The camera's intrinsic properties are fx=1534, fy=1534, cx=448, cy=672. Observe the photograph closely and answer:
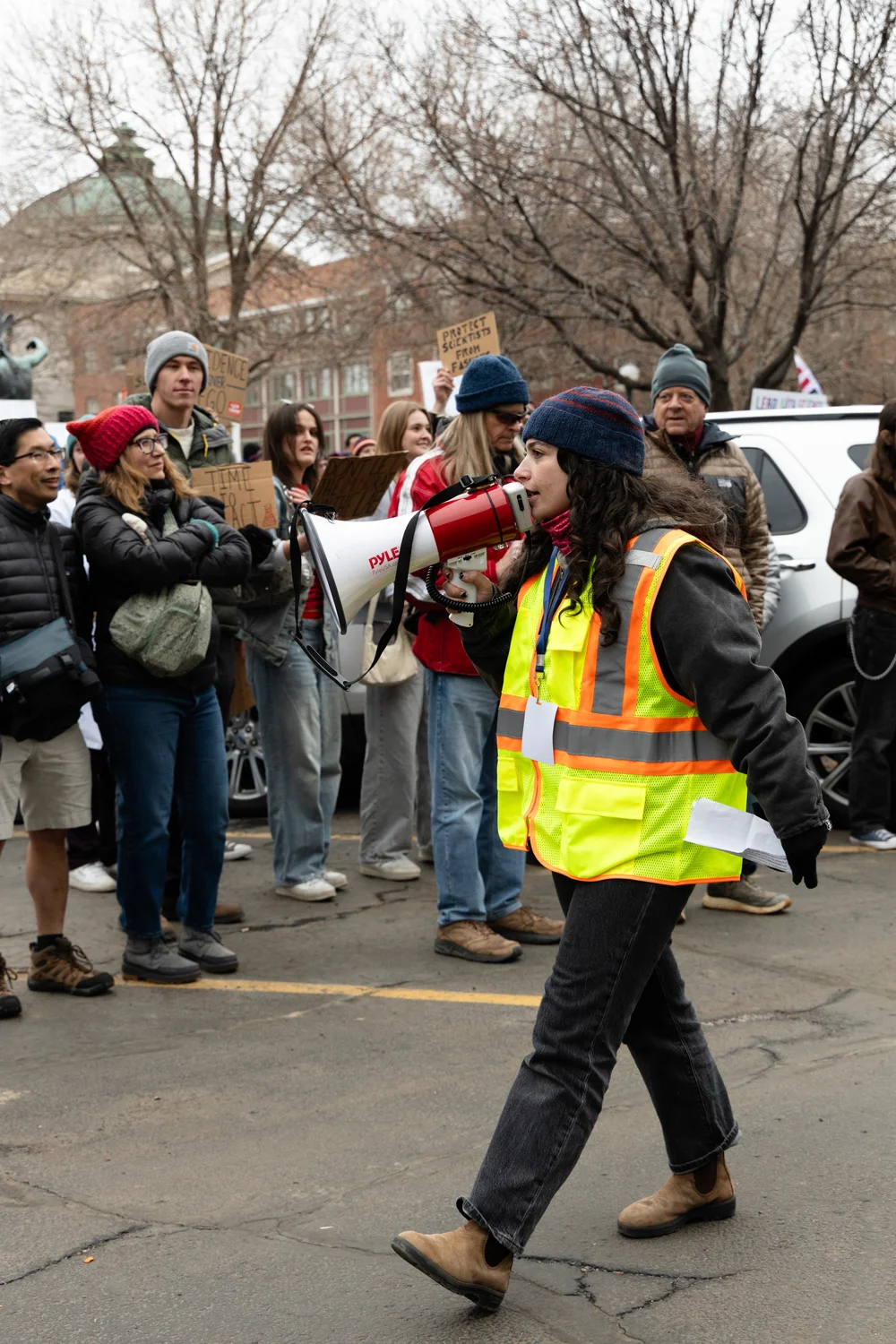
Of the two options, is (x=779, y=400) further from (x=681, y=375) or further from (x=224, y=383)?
(x=681, y=375)

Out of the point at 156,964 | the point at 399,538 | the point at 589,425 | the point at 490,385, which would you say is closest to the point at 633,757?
the point at 589,425

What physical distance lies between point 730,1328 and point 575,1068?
566mm

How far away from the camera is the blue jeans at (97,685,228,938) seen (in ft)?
17.4

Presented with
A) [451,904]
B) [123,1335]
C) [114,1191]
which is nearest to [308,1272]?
[123,1335]

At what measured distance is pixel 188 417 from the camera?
19.9ft

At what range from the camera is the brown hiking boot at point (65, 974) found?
5.30 m

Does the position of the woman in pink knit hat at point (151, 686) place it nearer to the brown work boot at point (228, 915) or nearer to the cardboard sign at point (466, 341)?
the brown work boot at point (228, 915)

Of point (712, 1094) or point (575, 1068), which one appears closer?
point (575, 1068)

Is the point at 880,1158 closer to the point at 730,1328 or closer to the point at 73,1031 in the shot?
the point at 730,1328

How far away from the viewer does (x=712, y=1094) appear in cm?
337

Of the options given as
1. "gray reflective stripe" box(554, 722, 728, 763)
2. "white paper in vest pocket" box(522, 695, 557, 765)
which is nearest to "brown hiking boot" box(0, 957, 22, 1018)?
"white paper in vest pocket" box(522, 695, 557, 765)

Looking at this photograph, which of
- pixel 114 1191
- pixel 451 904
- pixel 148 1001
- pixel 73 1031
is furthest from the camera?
pixel 451 904

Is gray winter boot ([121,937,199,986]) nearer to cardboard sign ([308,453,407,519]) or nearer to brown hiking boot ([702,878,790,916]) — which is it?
cardboard sign ([308,453,407,519])

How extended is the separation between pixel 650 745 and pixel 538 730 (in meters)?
0.26
